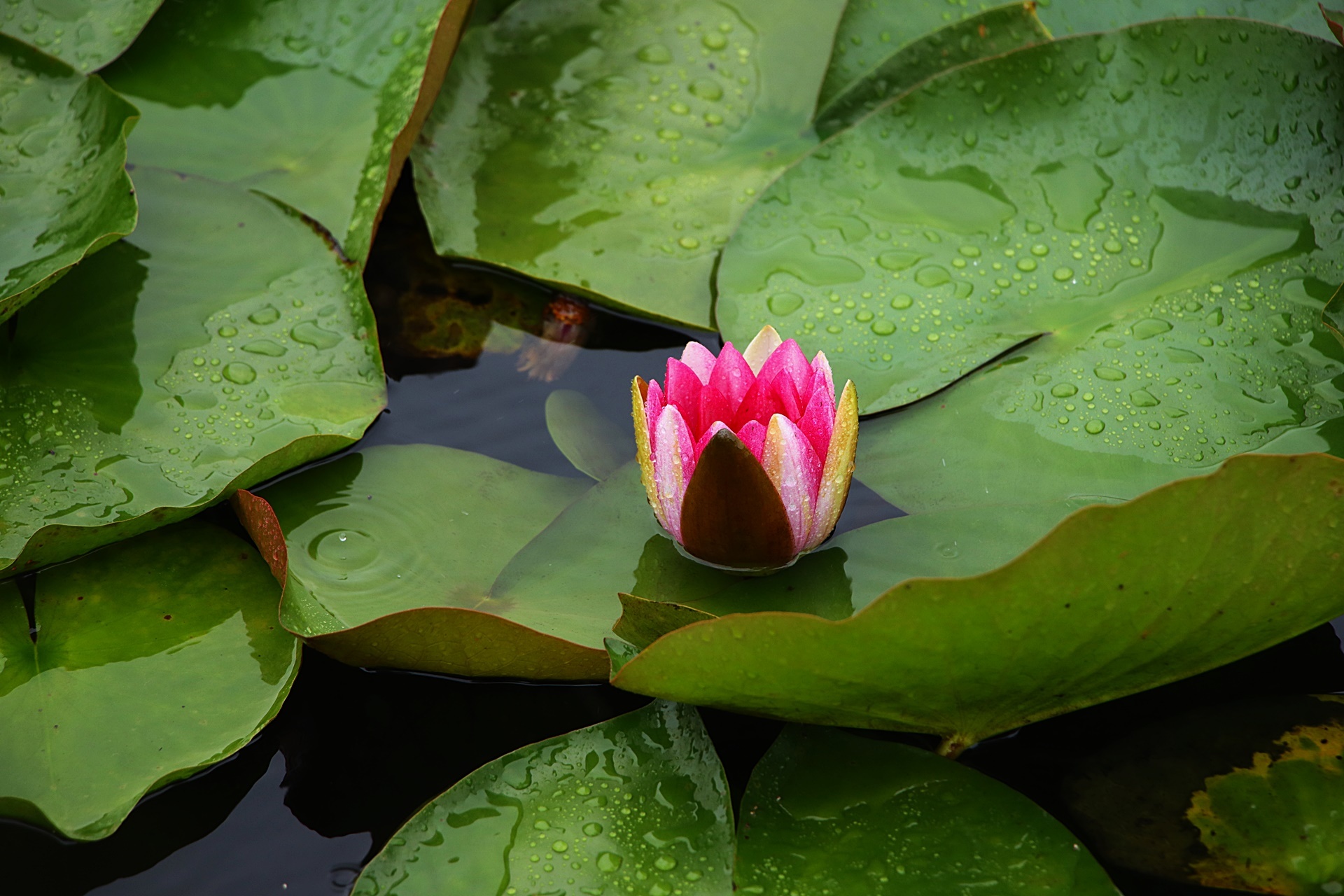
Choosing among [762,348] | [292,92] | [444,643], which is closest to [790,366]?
[762,348]

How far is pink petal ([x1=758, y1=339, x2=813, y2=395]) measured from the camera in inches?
62.8

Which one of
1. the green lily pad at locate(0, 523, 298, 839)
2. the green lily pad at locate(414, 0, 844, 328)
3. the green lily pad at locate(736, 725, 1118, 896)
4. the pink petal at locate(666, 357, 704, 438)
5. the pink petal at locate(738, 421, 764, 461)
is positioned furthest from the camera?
the green lily pad at locate(414, 0, 844, 328)

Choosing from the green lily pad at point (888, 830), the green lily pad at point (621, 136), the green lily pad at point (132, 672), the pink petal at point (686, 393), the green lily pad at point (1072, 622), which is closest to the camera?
the green lily pad at point (1072, 622)

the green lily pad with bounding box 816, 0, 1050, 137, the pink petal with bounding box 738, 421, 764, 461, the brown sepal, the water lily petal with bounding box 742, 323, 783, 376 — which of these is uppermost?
the green lily pad with bounding box 816, 0, 1050, 137

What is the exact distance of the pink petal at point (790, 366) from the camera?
160 cm

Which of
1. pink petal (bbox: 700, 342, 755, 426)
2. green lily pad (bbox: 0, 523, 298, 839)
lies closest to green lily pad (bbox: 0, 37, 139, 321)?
green lily pad (bbox: 0, 523, 298, 839)

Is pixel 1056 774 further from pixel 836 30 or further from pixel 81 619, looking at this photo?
pixel 836 30

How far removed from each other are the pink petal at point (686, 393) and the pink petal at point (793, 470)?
6.5 inches

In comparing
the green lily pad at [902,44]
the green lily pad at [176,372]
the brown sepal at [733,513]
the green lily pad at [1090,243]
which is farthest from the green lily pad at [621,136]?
the brown sepal at [733,513]

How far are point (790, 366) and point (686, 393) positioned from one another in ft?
0.61

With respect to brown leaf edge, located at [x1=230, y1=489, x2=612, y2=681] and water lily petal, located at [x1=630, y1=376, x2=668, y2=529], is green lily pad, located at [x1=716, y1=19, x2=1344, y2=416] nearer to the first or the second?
water lily petal, located at [x1=630, y1=376, x2=668, y2=529]

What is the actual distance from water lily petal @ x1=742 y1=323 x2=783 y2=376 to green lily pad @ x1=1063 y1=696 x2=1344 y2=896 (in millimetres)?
851

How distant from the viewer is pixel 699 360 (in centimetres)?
166

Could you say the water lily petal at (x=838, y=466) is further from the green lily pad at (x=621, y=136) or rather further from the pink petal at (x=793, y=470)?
the green lily pad at (x=621, y=136)
